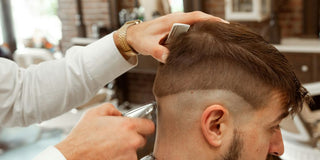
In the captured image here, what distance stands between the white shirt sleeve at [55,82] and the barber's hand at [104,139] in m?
0.40

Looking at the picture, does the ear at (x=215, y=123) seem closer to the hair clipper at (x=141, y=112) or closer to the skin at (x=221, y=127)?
the skin at (x=221, y=127)

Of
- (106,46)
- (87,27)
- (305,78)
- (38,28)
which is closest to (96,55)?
(106,46)

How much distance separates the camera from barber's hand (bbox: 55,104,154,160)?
0.85 meters

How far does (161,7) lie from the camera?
14.4 feet

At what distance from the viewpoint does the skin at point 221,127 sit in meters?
0.93

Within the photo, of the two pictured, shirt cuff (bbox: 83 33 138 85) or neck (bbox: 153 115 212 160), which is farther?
shirt cuff (bbox: 83 33 138 85)

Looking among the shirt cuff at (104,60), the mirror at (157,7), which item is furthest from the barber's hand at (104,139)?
the mirror at (157,7)

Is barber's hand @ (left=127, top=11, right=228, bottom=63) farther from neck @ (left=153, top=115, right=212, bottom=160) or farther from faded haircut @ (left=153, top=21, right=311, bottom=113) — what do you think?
neck @ (left=153, top=115, right=212, bottom=160)

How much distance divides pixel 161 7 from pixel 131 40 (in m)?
3.32

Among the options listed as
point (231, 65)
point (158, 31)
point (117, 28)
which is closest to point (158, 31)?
point (158, 31)

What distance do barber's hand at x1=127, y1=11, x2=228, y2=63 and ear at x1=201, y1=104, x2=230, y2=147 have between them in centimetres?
20

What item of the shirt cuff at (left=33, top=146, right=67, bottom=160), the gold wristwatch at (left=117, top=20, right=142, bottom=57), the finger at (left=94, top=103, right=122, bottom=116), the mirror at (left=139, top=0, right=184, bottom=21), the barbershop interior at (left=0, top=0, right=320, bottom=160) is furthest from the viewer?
the mirror at (left=139, top=0, right=184, bottom=21)

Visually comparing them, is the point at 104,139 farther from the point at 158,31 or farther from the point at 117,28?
the point at 117,28

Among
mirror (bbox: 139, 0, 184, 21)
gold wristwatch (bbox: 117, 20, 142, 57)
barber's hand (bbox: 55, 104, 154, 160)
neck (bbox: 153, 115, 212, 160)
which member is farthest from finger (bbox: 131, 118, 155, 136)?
mirror (bbox: 139, 0, 184, 21)
